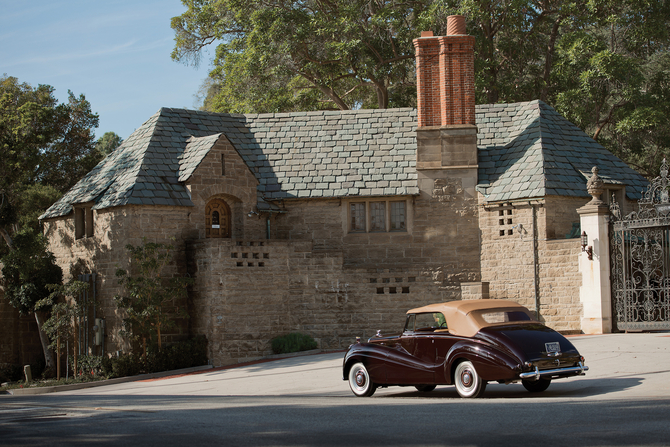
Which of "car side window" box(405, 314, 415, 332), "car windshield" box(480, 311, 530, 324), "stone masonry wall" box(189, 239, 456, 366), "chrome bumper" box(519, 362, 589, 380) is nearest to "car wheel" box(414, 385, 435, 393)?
"car side window" box(405, 314, 415, 332)

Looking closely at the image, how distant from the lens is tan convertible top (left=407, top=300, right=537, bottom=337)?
463 inches

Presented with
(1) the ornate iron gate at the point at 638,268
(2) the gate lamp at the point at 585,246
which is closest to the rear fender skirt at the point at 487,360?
(1) the ornate iron gate at the point at 638,268

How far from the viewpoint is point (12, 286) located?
24.6 m

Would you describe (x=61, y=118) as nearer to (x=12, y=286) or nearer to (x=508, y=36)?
(x=12, y=286)

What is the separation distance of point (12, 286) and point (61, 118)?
1157cm

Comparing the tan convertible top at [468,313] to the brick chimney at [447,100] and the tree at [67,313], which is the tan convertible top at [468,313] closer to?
the brick chimney at [447,100]

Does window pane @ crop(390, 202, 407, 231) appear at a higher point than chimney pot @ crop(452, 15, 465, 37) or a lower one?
lower

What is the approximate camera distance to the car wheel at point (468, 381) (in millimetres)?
11352

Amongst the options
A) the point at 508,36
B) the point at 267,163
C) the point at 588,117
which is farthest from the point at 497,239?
the point at 508,36

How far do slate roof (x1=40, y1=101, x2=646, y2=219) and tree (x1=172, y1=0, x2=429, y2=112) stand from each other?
6467mm

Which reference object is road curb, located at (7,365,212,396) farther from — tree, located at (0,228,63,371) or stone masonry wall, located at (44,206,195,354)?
tree, located at (0,228,63,371)

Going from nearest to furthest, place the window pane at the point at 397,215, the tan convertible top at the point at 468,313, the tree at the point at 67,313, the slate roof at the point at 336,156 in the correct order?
the tan convertible top at the point at 468,313
the tree at the point at 67,313
the slate roof at the point at 336,156
the window pane at the point at 397,215

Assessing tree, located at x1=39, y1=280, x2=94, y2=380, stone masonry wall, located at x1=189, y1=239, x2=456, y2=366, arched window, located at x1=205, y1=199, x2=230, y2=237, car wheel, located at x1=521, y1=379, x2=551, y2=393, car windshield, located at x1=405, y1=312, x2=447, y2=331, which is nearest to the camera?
car wheel, located at x1=521, y1=379, x2=551, y2=393

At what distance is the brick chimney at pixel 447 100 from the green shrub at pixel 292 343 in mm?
6962
